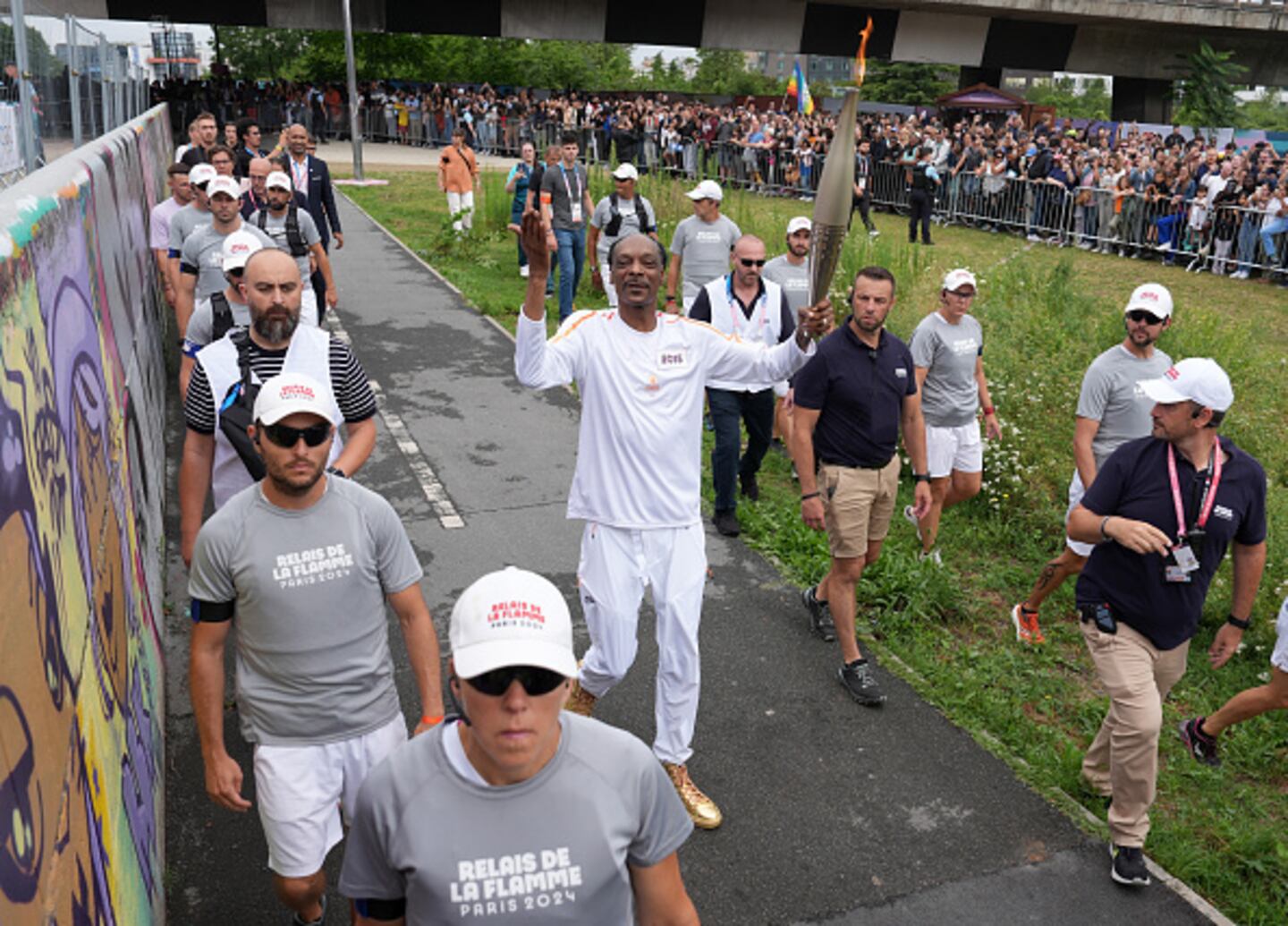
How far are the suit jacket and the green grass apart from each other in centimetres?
295

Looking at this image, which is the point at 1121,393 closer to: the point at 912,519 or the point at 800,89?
the point at 912,519

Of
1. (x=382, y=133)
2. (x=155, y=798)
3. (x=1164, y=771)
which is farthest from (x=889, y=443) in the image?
(x=382, y=133)

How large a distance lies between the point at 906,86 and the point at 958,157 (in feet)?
163

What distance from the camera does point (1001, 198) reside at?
79.0 ft

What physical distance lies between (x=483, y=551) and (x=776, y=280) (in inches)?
135

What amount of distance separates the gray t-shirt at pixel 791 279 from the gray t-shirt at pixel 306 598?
6.02 m

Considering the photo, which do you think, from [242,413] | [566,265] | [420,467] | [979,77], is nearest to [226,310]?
[242,413]

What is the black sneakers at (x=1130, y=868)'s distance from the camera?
15.1 ft

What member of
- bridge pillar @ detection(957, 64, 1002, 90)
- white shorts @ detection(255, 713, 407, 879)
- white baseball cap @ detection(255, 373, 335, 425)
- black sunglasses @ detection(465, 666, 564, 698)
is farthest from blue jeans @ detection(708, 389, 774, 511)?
bridge pillar @ detection(957, 64, 1002, 90)

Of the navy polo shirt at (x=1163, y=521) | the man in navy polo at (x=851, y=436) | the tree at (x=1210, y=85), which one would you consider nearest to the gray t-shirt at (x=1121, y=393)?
the man in navy polo at (x=851, y=436)

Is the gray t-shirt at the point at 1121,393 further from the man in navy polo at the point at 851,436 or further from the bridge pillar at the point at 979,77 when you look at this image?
the bridge pillar at the point at 979,77

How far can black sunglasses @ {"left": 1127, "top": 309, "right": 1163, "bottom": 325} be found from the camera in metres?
6.25

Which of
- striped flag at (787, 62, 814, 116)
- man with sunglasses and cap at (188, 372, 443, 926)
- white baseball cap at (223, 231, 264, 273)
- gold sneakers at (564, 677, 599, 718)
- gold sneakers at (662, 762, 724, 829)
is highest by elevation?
striped flag at (787, 62, 814, 116)

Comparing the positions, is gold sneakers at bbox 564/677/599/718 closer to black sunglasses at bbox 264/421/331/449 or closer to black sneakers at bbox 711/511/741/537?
black sunglasses at bbox 264/421/331/449
